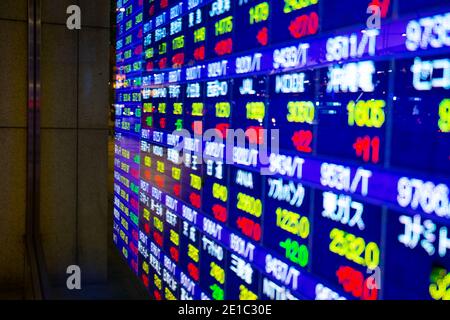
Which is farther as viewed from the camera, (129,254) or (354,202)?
(129,254)

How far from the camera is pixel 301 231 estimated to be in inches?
92.0

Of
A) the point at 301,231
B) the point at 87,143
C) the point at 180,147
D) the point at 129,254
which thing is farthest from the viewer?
the point at 129,254

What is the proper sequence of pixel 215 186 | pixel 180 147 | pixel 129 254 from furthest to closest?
pixel 129 254, pixel 180 147, pixel 215 186

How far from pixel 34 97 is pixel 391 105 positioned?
11.6 ft

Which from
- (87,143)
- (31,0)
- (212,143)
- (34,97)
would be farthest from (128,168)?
(212,143)

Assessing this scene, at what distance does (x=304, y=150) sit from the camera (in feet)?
7.56

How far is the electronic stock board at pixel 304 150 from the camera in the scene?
1702mm

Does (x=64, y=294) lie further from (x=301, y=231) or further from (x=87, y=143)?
(x=301, y=231)

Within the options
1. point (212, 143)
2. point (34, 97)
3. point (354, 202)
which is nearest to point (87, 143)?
point (34, 97)

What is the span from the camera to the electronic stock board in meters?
1.70

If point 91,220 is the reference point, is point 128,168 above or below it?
above

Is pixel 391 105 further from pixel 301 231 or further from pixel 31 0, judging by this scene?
pixel 31 0

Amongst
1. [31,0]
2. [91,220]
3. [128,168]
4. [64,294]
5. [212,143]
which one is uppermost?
[31,0]
